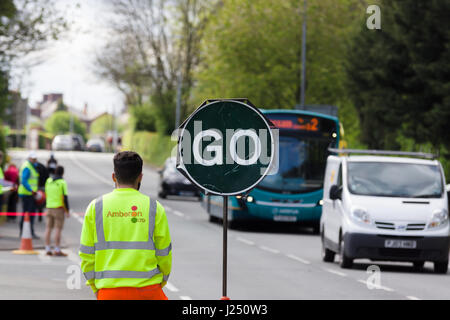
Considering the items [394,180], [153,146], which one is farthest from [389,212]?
[153,146]

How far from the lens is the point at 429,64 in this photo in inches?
1133

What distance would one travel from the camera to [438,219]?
17719mm

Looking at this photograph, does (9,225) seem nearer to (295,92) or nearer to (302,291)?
(302,291)

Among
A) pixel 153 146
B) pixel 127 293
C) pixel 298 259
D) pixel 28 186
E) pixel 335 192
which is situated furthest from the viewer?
pixel 153 146

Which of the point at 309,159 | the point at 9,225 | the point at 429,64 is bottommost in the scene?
the point at 9,225

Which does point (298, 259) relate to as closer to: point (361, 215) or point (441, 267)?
point (361, 215)

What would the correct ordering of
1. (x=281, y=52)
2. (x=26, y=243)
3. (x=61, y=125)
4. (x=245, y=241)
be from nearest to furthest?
1. (x=26, y=243)
2. (x=245, y=241)
3. (x=281, y=52)
4. (x=61, y=125)

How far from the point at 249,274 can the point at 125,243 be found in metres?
10.5

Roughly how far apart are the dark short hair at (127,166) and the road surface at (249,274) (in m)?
6.58

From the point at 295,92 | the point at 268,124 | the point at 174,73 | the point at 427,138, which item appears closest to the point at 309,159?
the point at 427,138

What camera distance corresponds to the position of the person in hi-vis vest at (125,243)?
618 cm

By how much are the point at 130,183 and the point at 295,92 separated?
44.7m

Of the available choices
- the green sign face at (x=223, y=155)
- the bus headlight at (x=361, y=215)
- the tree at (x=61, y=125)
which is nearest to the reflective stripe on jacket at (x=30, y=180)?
the bus headlight at (x=361, y=215)

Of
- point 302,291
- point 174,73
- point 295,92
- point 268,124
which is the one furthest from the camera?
point 174,73
